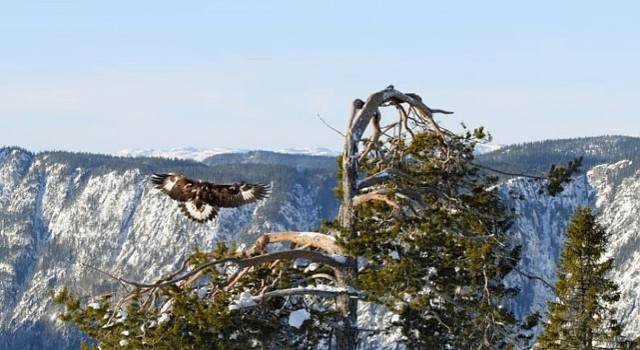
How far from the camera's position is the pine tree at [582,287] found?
35438 millimetres

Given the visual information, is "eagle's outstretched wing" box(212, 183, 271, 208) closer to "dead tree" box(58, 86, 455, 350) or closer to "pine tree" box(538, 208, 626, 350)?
"dead tree" box(58, 86, 455, 350)

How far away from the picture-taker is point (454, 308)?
2469cm

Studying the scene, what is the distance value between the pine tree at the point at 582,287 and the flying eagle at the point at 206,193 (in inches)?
650

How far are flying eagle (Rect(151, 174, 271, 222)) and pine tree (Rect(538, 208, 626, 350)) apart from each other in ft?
54.2

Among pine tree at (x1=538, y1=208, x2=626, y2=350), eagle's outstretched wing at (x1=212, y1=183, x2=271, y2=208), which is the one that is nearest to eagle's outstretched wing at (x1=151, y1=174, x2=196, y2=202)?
eagle's outstretched wing at (x1=212, y1=183, x2=271, y2=208)

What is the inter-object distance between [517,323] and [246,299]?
8.96 metres

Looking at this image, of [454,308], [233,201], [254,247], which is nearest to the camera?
[254,247]

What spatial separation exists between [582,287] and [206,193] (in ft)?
60.2

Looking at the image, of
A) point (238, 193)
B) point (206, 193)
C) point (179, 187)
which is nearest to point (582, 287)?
point (238, 193)

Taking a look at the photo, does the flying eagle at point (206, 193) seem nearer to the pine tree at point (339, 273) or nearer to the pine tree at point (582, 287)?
the pine tree at point (339, 273)

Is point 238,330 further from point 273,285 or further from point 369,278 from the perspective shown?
point 369,278

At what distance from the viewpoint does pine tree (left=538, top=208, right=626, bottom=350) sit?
35438mm

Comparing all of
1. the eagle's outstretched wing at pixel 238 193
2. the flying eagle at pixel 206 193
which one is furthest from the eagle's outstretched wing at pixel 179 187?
the eagle's outstretched wing at pixel 238 193

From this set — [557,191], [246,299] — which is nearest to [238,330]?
[246,299]
